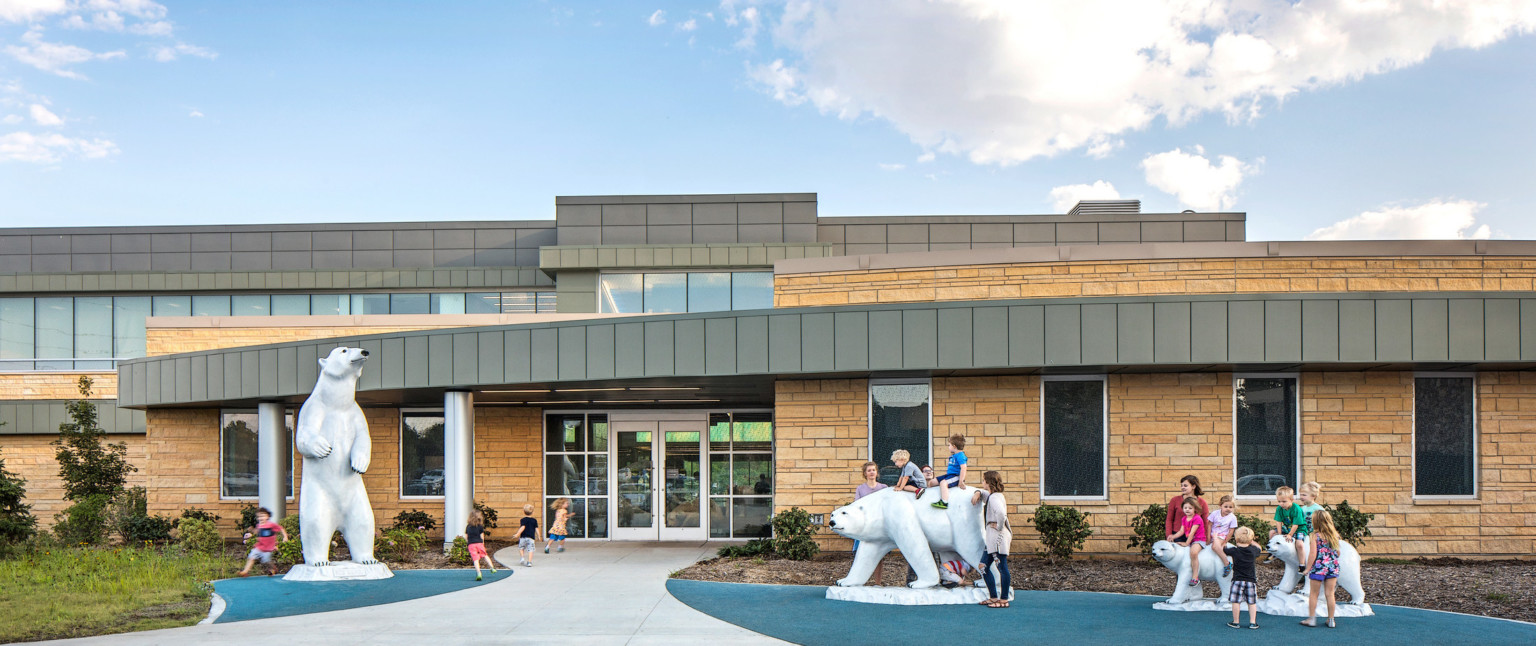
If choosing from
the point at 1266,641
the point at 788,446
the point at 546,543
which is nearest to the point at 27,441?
the point at 546,543

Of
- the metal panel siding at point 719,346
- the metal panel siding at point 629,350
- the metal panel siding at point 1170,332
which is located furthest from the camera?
the metal panel siding at point 629,350

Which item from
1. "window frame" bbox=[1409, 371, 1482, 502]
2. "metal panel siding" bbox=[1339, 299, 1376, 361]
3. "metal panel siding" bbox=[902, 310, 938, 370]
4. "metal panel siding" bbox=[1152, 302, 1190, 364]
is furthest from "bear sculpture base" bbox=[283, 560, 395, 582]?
"window frame" bbox=[1409, 371, 1482, 502]

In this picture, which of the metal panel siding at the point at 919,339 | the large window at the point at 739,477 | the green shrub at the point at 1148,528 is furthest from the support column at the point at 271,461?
the green shrub at the point at 1148,528

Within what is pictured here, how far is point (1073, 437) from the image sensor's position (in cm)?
1449

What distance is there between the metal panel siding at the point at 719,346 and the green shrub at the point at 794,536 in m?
2.31

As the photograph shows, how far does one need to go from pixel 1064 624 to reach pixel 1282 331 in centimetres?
571

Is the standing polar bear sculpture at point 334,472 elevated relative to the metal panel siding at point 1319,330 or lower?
lower

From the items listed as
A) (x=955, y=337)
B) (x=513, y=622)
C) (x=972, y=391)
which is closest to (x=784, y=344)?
(x=955, y=337)

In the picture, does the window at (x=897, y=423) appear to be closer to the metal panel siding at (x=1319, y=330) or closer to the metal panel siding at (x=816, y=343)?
the metal panel siding at (x=816, y=343)

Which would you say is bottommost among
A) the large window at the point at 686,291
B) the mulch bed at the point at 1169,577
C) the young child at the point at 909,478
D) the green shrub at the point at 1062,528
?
the mulch bed at the point at 1169,577

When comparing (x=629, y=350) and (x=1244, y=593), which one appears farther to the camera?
(x=629, y=350)

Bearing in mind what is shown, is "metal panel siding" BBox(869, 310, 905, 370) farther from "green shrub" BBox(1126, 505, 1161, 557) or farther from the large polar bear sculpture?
"green shrub" BBox(1126, 505, 1161, 557)

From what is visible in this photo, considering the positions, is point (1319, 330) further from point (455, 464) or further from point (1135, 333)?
point (455, 464)

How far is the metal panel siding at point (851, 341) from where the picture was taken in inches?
543
